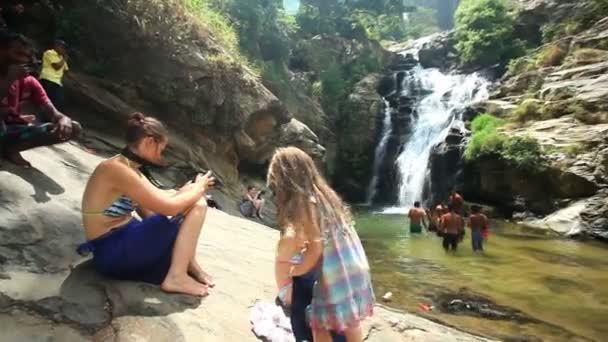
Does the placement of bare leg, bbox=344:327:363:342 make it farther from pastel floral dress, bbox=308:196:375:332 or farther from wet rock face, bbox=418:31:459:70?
wet rock face, bbox=418:31:459:70

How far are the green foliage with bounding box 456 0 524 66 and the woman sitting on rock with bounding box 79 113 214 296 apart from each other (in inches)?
1152

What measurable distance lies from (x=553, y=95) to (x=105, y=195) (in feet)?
67.3

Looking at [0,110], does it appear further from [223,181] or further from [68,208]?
[223,181]

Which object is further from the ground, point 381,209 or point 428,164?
point 428,164

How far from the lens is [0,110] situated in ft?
14.2

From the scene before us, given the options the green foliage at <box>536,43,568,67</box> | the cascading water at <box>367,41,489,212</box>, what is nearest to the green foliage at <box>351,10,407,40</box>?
the cascading water at <box>367,41,489,212</box>

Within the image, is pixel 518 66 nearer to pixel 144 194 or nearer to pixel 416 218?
pixel 416 218

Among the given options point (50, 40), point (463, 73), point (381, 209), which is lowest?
point (381, 209)

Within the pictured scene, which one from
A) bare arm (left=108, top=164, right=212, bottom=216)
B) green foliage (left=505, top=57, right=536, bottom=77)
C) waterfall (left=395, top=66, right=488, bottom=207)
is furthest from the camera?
green foliage (left=505, top=57, right=536, bottom=77)

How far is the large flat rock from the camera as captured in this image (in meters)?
2.81

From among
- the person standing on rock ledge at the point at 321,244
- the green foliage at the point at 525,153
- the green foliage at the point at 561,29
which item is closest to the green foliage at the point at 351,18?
the green foliage at the point at 561,29

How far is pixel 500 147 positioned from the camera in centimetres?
1927

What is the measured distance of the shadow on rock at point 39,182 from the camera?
13.3ft

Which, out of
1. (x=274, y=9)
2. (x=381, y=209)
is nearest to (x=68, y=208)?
(x=381, y=209)
